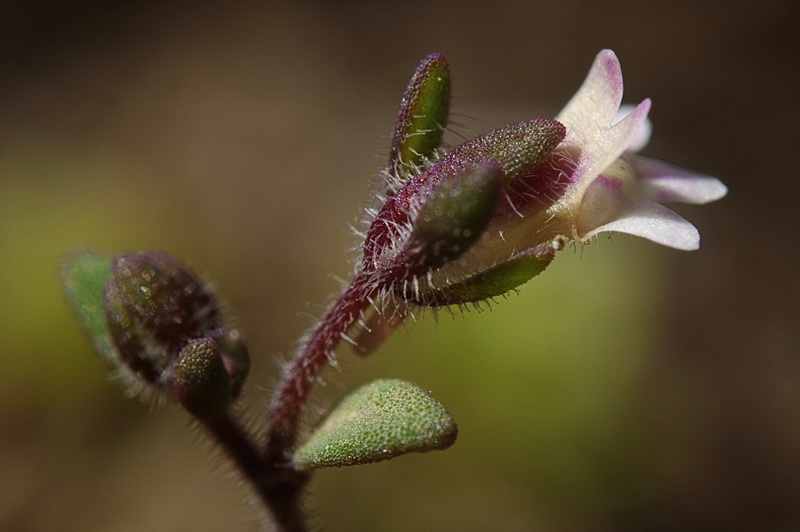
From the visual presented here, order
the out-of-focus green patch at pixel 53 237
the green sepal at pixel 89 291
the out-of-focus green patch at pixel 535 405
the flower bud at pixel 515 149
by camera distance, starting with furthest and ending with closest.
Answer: the out-of-focus green patch at pixel 53 237, the out-of-focus green patch at pixel 535 405, the green sepal at pixel 89 291, the flower bud at pixel 515 149

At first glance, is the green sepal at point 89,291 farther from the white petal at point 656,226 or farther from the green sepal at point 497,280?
the white petal at point 656,226

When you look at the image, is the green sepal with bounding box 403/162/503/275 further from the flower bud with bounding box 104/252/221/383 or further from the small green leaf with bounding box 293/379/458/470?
the flower bud with bounding box 104/252/221/383

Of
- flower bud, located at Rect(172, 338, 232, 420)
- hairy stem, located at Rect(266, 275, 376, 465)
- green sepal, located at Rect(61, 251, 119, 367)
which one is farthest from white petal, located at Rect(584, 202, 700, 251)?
green sepal, located at Rect(61, 251, 119, 367)

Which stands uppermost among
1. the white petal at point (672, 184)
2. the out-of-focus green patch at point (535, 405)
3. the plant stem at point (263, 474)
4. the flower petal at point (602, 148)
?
the flower petal at point (602, 148)

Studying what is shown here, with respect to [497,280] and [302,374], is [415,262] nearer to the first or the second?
[497,280]

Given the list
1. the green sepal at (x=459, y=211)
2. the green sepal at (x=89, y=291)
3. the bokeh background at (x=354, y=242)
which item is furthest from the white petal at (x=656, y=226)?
the bokeh background at (x=354, y=242)
